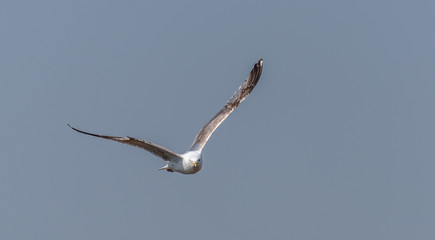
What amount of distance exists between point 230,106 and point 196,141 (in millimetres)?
3366

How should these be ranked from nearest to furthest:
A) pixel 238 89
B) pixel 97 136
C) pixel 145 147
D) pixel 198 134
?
pixel 97 136 → pixel 145 147 → pixel 198 134 → pixel 238 89

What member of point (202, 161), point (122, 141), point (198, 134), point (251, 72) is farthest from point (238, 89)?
point (122, 141)

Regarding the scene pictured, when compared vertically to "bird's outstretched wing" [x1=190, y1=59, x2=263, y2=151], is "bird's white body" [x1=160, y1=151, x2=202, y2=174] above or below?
below

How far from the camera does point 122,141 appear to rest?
31.4 m

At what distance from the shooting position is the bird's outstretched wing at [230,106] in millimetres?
38156

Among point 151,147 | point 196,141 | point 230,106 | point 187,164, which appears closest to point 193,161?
point 187,164

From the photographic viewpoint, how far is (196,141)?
38.1 m

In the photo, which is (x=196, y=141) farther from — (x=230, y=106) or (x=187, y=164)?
(x=187, y=164)

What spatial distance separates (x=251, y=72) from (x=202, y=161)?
324 inches

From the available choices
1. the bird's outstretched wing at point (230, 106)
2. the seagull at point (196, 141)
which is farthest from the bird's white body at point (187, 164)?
the bird's outstretched wing at point (230, 106)

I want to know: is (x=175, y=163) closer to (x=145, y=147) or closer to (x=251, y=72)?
(x=145, y=147)

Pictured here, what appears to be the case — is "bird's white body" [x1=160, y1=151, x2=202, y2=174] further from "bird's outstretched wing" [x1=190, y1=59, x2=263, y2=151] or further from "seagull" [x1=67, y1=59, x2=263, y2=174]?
"bird's outstretched wing" [x1=190, y1=59, x2=263, y2=151]

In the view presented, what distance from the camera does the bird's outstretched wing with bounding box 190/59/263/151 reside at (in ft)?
125

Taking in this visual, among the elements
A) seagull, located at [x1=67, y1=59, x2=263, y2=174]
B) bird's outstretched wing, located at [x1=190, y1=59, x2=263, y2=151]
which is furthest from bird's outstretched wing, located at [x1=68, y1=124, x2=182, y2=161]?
bird's outstretched wing, located at [x1=190, y1=59, x2=263, y2=151]
